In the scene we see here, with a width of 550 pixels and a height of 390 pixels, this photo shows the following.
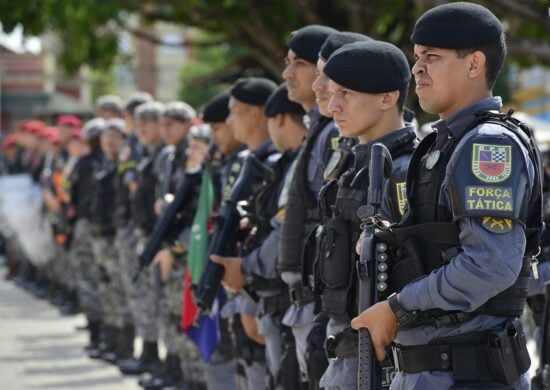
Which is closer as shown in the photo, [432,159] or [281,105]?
[432,159]

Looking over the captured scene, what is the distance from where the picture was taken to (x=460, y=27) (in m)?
4.42

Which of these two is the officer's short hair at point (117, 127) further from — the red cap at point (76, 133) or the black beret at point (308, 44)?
the black beret at point (308, 44)

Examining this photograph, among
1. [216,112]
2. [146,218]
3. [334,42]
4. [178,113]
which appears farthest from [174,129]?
[334,42]

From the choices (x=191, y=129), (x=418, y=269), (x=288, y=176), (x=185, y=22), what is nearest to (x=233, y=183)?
(x=288, y=176)

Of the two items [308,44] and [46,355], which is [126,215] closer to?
[46,355]

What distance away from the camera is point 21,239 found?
57.8 feet

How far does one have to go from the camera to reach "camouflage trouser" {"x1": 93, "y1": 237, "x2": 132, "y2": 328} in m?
12.2

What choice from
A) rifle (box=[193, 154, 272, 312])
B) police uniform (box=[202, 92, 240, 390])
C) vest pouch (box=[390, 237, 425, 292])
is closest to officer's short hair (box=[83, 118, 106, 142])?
police uniform (box=[202, 92, 240, 390])

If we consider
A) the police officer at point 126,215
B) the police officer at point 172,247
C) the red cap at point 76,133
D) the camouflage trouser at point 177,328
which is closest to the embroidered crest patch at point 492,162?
the police officer at point 172,247

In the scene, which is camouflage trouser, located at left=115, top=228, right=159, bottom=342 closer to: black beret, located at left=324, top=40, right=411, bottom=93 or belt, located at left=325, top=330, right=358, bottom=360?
belt, located at left=325, top=330, right=358, bottom=360

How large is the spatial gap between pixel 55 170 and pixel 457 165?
12437mm

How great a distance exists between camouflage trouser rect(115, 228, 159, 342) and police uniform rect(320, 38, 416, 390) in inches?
216

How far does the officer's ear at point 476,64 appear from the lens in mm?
4434

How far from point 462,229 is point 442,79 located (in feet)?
1.72
